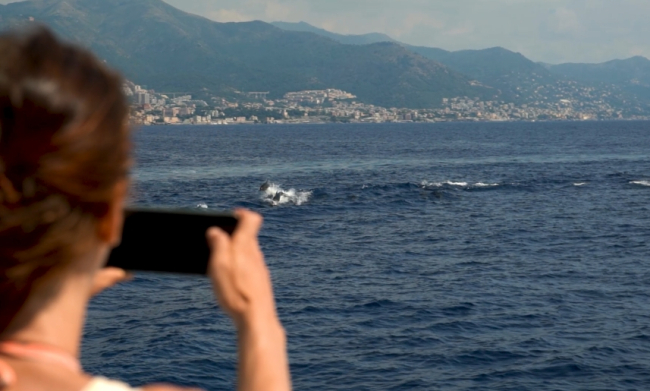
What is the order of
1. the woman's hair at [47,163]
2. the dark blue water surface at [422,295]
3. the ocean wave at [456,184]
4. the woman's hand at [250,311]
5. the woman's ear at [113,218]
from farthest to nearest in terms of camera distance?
the ocean wave at [456,184] < the dark blue water surface at [422,295] < the woman's hand at [250,311] < the woman's ear at [113,218] < the woman's hair at [47,163]

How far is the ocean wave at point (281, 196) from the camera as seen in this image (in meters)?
52.1

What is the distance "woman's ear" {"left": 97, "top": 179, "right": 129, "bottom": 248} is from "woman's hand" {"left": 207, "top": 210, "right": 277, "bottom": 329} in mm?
216

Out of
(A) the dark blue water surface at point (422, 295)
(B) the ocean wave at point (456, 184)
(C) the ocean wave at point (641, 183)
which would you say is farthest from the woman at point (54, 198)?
(C) the ocean wave at point (641, 183)

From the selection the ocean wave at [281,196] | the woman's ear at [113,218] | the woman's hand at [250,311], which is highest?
the woman's ear at [113,218]

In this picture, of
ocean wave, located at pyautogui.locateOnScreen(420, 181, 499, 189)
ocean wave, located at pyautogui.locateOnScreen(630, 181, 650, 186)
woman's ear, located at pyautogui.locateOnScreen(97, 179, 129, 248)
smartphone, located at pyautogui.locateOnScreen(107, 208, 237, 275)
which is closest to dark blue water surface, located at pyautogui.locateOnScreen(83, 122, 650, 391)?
smartphone, located at pyautogui.locateOnScreen(107, 208, 237, 275)

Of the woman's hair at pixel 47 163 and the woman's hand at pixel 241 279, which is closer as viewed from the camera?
the woman's hair at pixel 47 163

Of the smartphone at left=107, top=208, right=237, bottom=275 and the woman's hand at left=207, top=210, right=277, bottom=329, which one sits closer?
the woman's hand at left=207, top=210, right=277, bottom=329

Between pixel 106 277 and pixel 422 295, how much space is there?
26.5 m

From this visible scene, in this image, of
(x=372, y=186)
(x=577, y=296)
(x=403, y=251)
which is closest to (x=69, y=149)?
(x=577, y=296)

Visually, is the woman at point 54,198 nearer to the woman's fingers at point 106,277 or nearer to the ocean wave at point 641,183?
the woman's fingers at point 106,277

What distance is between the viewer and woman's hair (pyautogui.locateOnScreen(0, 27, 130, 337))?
1.32m

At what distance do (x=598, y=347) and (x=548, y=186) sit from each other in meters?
43.1

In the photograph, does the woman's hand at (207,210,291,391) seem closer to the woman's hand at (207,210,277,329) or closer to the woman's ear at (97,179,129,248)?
the woman's hand at (207,210,277,329)

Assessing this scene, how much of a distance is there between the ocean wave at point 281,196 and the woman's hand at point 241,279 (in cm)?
4969
